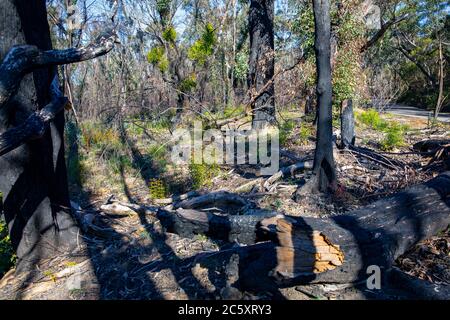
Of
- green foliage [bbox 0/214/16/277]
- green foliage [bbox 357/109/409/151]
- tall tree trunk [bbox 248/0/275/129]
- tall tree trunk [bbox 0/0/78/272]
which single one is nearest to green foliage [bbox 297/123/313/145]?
tall tree trunk [bbox 248/0/275/129]

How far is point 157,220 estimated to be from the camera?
467cm

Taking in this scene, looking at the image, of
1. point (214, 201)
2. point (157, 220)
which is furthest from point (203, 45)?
point (157, 220)

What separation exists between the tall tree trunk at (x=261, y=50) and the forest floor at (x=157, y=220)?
80cm

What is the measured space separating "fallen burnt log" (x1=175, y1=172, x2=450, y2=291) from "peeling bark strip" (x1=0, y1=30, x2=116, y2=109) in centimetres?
225

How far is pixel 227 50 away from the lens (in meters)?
19.6

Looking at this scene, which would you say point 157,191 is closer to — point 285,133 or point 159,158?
point 159,158

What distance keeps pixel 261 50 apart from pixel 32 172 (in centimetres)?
745

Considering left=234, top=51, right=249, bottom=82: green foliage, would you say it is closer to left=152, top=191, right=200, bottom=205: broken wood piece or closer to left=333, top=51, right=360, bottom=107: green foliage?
left=333, top=51, right=360, bottom=107: green foliage

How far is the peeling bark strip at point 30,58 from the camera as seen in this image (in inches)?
112

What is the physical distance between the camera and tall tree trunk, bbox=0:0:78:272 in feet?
11.2

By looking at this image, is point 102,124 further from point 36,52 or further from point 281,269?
point 281,269

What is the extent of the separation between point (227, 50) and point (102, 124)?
12.7 meters

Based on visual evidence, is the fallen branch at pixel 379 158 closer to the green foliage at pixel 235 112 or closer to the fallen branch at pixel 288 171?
the fallen branch at pixel 288 171
